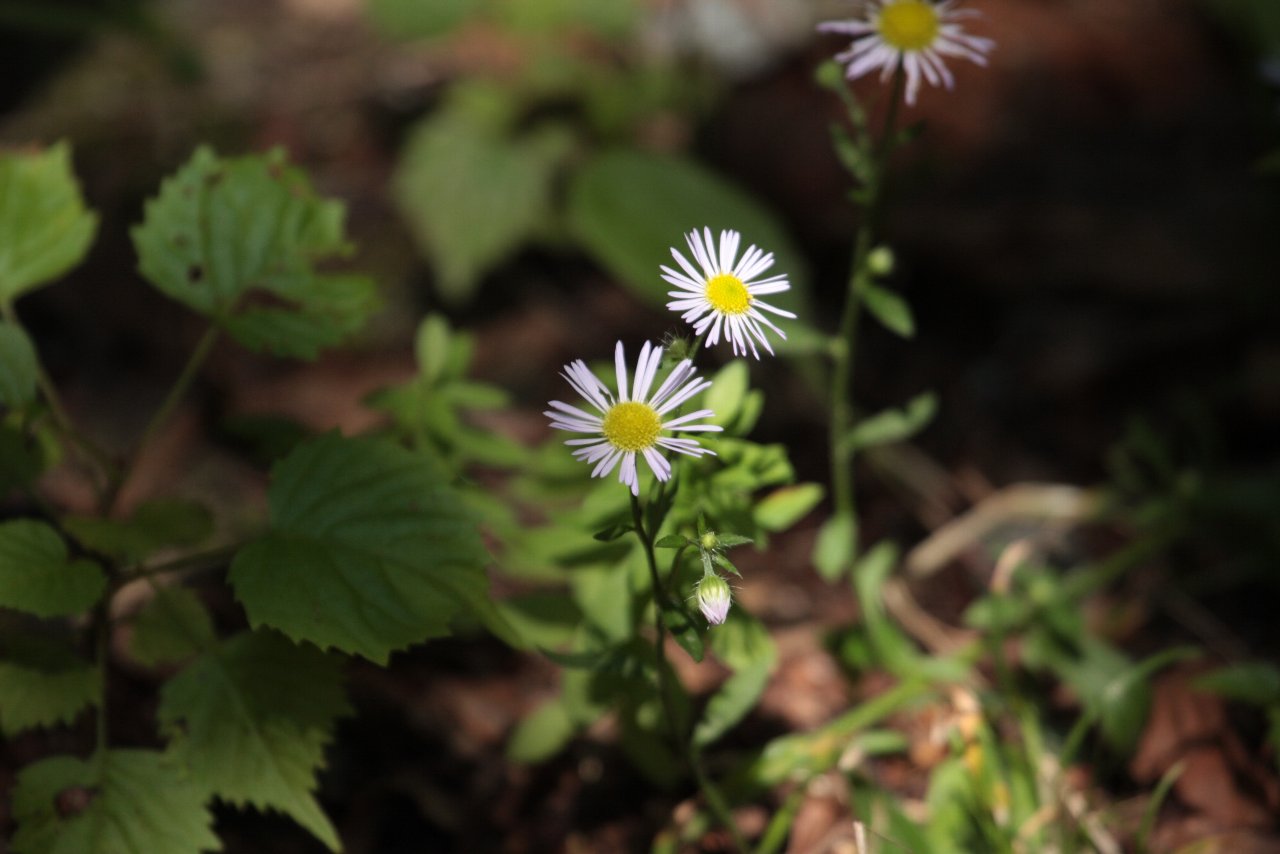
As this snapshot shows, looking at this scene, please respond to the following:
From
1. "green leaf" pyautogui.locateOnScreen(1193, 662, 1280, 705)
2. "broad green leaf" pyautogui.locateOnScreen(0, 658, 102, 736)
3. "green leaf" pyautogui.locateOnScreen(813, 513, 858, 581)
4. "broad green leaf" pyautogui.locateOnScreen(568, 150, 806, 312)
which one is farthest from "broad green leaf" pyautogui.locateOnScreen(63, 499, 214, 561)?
"green leaf" pyautogui.locateOnScreen(1193, 662, 1280, 705)

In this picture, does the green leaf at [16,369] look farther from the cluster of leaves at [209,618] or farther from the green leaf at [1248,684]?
the green leaf at [1248,684]

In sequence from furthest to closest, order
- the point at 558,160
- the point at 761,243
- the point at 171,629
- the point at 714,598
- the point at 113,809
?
the point at 558,160, the point at 761,243, the point at 171,629, the point at 113,809, the point at 714,598

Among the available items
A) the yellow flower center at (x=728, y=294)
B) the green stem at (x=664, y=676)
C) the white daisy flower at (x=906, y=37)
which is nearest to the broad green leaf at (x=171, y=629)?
the green stem at (x=664, y=676)

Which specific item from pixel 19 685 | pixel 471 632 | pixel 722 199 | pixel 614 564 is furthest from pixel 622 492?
pixel 722 199

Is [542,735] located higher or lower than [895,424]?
lower

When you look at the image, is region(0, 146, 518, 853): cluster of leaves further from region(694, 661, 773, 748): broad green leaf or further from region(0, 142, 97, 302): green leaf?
region(694, 661, 773, 748): broad green leaf

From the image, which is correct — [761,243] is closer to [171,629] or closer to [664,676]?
[664,676]

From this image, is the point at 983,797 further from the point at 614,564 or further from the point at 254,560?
the point at 254,560

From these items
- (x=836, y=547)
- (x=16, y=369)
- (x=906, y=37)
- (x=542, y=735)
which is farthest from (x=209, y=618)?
(x=906, y=37)
